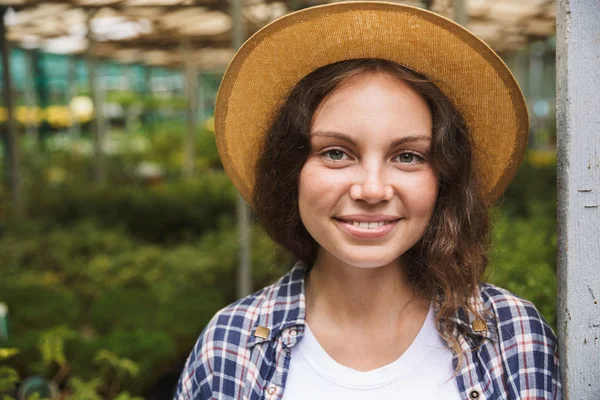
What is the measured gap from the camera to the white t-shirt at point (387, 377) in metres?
1.46

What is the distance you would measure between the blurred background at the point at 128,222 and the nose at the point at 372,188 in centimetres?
54

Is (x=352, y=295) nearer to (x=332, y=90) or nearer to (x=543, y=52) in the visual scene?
(x=332, y=90)

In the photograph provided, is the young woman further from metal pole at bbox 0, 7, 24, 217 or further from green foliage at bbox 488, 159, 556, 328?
metal pole at bbox 0, 7, 24, 217

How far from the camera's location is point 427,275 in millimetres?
1565

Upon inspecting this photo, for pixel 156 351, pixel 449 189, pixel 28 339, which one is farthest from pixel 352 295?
pixel 28 339

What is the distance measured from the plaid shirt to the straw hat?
13.2 inches

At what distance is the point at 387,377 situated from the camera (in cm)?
148

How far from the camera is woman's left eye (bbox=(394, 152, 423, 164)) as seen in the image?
1449mm

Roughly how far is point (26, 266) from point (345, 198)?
5.79 meters

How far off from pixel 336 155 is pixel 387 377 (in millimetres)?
471

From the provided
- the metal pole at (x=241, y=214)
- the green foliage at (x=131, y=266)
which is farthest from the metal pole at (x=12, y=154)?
the metal pole at (x=241, y=214)

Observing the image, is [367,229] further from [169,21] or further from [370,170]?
[169,21]

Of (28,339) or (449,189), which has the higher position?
(449,189)

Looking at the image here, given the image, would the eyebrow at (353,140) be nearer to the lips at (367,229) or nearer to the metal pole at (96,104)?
the lips at (367,229)
